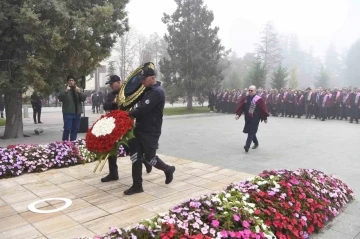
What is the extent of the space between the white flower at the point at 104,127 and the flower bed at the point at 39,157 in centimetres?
101

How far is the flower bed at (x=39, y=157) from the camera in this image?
21.2 ft

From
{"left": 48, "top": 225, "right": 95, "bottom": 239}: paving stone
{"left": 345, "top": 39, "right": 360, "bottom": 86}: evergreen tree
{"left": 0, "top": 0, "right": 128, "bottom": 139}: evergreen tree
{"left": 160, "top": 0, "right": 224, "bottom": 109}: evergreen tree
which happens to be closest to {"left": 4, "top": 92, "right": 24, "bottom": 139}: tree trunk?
{"left": 0, "top": 0, "right": 128, "bottom": 139}: evergreen tree

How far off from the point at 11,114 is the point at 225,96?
54.0 ft

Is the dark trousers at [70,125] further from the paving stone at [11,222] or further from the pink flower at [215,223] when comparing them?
the pink flower at [215,223]

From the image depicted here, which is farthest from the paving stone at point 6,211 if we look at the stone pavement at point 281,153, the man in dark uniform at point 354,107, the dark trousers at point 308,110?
the dark trousers at point 308,110

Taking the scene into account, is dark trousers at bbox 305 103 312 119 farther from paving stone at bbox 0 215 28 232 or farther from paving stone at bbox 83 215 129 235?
paving stone at bbox 0 215 28 232

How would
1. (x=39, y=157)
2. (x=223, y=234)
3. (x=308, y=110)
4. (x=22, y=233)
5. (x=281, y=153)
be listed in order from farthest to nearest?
1. (x=308, y=110)
2. (x=281, y=153)
3. (x=39, y=157)
4. (x=22, y=233)
5. (x=223, y=234)

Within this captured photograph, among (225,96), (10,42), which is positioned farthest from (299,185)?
(225,96)

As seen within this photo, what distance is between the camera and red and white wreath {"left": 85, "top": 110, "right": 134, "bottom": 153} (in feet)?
16.1

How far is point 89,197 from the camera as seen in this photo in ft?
16.8

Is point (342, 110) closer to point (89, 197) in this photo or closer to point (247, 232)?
point (89, 197)

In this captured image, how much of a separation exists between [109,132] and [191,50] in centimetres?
2152

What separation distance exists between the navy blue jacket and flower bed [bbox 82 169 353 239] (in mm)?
1542

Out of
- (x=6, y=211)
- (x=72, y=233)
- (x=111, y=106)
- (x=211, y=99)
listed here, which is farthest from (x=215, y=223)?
(x=211, y=99)
